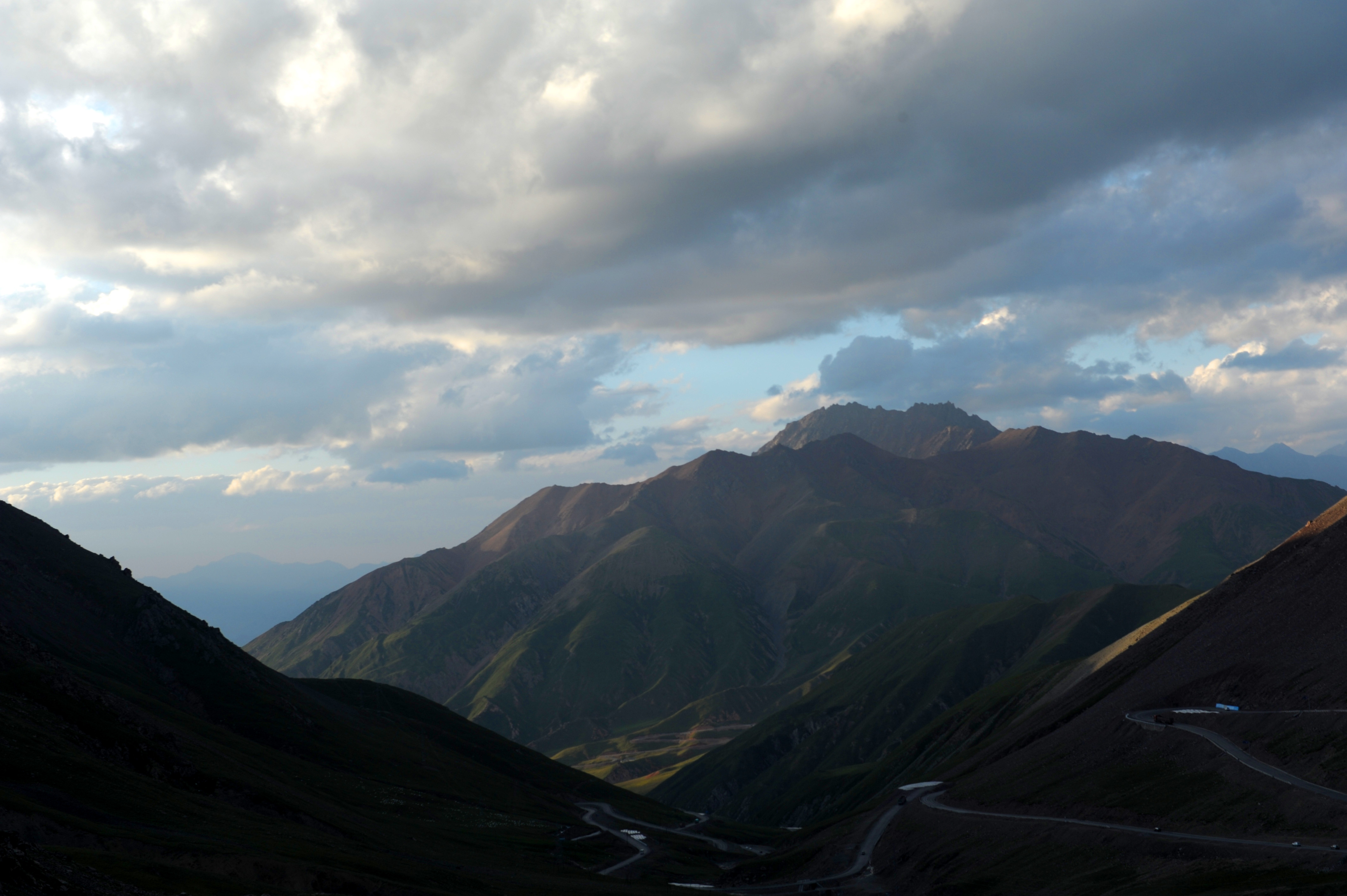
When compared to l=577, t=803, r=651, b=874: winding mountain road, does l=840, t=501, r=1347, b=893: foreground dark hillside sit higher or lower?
higher

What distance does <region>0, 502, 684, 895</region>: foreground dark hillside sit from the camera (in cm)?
7331

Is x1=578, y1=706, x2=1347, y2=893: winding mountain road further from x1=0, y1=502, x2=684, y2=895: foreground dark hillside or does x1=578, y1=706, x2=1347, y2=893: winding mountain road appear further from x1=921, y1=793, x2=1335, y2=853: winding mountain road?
x1=0, y1=502, x2=684, y2=895: foreground dark hillside

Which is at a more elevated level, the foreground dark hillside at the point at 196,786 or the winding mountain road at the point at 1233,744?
the foreground dark hillside at the point at 196,786

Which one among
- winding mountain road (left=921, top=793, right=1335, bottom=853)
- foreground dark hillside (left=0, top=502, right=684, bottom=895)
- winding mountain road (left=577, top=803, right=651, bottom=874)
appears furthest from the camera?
winding mountain road (left=577, top=803, right=651, bottom=874)

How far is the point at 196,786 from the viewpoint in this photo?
110250 millimetres

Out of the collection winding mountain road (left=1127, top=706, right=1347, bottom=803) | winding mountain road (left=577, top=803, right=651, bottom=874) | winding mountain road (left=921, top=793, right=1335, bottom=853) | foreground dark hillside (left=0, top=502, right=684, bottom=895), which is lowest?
winding mountain road (left=577, top=803, right=651, bottom=874)

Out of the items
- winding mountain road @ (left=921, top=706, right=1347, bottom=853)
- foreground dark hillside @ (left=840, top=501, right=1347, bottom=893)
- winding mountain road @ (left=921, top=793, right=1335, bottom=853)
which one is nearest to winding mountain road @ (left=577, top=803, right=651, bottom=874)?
foreground dark hillside @ (left=840, top=501, right=1347, bottom=893)

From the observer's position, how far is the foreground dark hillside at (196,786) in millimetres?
73312

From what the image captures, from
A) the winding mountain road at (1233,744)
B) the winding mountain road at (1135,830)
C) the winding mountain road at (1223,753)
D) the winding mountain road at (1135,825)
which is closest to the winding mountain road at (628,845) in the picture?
the winding mountain road at (1135,825)

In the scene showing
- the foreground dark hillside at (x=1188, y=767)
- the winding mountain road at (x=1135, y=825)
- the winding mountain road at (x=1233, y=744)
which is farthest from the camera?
the winding mountain road at (x=1233, y=744)

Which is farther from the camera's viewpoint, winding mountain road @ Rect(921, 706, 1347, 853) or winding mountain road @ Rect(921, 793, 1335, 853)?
winding mountain road @ Rect(921, 706, 1347, 853)

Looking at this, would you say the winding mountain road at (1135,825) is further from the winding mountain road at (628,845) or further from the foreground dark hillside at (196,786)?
the foreground dark hillside at (196,786)

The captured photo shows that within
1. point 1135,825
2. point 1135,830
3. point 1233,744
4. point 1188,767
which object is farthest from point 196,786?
point 1233,744

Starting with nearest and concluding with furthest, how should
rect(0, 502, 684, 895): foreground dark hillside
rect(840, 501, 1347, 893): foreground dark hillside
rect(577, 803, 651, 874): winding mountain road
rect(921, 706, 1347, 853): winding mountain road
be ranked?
rect(0, 502, 684, 895): foreground dark hillside → rect(921, 706, 1347, 853): winding mountain road → rect(840, 501, 1347, 893): foreground dark hillside → rect(577, 803, 651, 874): winding mountain road
